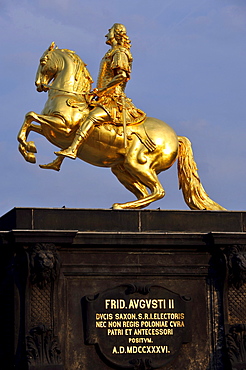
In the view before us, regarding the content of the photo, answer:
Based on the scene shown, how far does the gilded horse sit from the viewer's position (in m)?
23.8

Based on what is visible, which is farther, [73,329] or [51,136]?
[51,136]

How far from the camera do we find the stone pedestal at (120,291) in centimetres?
2155

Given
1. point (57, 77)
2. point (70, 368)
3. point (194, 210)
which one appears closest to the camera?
point (70, 368)

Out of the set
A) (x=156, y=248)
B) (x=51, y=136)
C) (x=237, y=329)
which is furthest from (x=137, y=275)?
(x=51, y=136)

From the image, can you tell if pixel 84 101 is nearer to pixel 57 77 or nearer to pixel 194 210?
pixel 57 77

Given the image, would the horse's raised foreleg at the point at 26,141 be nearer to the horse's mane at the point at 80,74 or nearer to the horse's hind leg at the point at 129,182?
the horse's mane at the point at 80,74

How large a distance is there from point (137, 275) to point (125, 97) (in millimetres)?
4372

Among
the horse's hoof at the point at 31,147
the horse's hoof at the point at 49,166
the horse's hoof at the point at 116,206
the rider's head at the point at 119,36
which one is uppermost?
the rider's head at the point at 119,36

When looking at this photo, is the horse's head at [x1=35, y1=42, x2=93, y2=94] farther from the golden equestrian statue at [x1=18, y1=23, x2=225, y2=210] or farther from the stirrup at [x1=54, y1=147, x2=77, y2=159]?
the stirrup at [x1=54, y1=147, x2=77, y2=159]

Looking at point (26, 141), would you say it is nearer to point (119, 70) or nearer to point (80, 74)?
point (80, 74)

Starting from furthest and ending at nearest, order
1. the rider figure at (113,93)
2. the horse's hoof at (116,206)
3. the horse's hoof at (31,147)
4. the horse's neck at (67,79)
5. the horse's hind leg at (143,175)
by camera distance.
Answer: the horse's neck at (67,79) → the horse's hind leg at (143,175) → the horse's hoof at (31,147) → the rider figure at (113,93) → the horse's hoof at (116,206)

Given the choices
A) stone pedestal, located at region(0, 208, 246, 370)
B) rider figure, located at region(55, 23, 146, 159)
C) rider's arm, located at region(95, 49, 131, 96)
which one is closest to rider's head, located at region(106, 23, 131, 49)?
rider figure, located at region(55, 23, 146, 159)

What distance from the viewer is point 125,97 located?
80.9ft

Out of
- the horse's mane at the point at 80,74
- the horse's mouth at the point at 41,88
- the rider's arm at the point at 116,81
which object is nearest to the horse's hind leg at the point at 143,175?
the rider's arm at the point at 116,81
